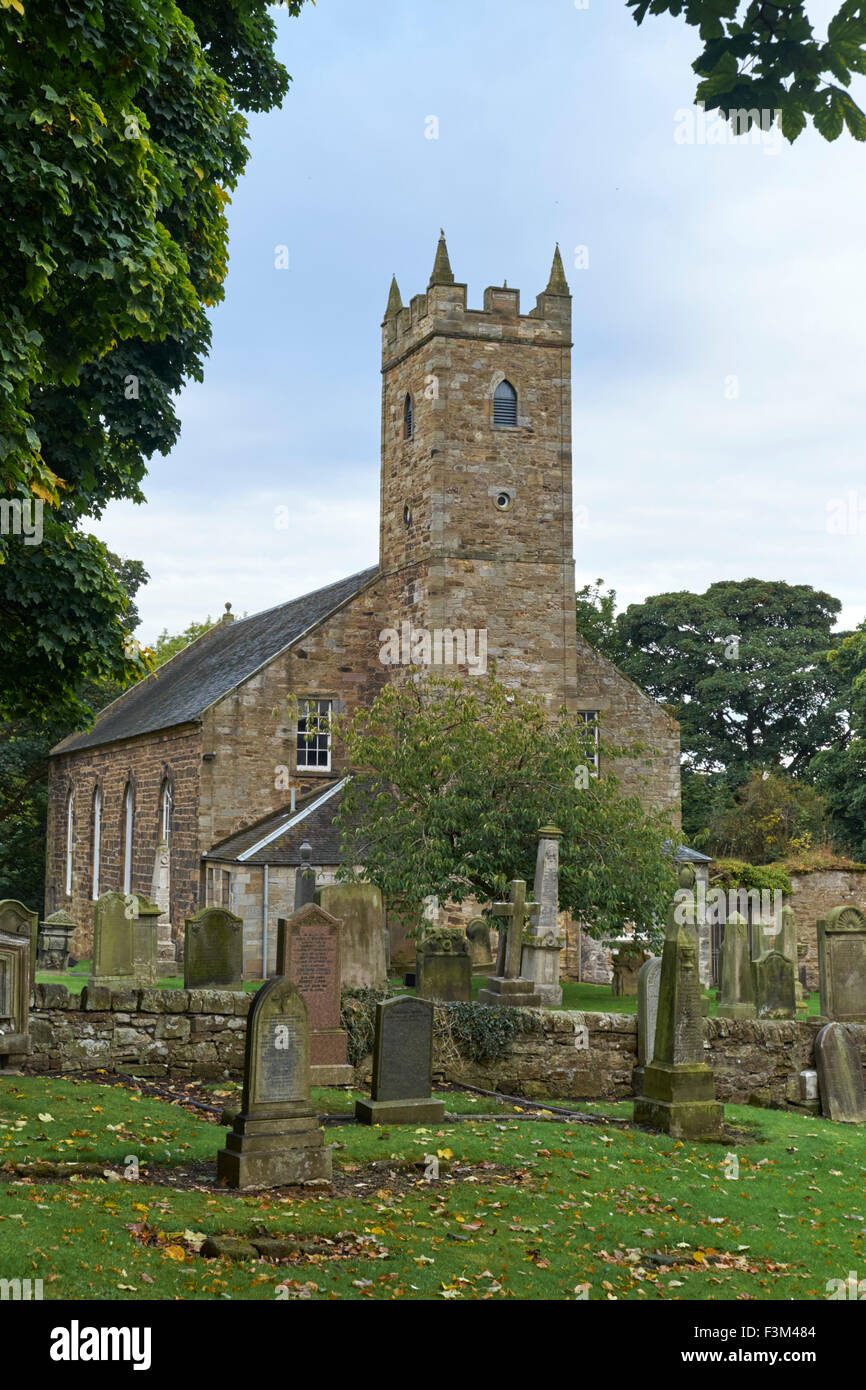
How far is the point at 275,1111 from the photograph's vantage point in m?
9.19

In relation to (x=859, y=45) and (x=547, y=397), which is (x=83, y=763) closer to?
(x=547, y=397)

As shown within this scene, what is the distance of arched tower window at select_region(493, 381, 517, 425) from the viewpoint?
28359 millimetres

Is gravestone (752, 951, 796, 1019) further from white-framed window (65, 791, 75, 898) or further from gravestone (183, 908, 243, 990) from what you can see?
white-framed window (65, 791, 75, 898)

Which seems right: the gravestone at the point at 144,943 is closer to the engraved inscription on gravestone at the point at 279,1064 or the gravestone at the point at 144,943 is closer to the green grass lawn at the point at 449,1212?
the green grass lawn at the point at 449,1212

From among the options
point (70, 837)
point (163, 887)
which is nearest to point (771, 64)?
point (163, 887)

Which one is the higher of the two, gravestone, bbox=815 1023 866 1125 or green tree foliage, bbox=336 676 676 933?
green tree foliage, bbox=336 676 676 933

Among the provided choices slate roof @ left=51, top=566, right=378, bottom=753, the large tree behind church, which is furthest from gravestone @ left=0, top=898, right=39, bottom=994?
slate roof @ left=51, top=566, right=378, bottom=753

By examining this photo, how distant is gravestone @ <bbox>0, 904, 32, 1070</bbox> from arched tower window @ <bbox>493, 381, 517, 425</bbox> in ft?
61.6

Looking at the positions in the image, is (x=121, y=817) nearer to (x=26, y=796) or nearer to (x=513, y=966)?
(x=26, y=796)

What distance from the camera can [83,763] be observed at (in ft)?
125

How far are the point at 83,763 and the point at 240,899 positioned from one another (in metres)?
A: 15.1

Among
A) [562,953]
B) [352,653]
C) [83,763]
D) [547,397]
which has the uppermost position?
[547,397]

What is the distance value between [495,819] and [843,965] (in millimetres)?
5960
